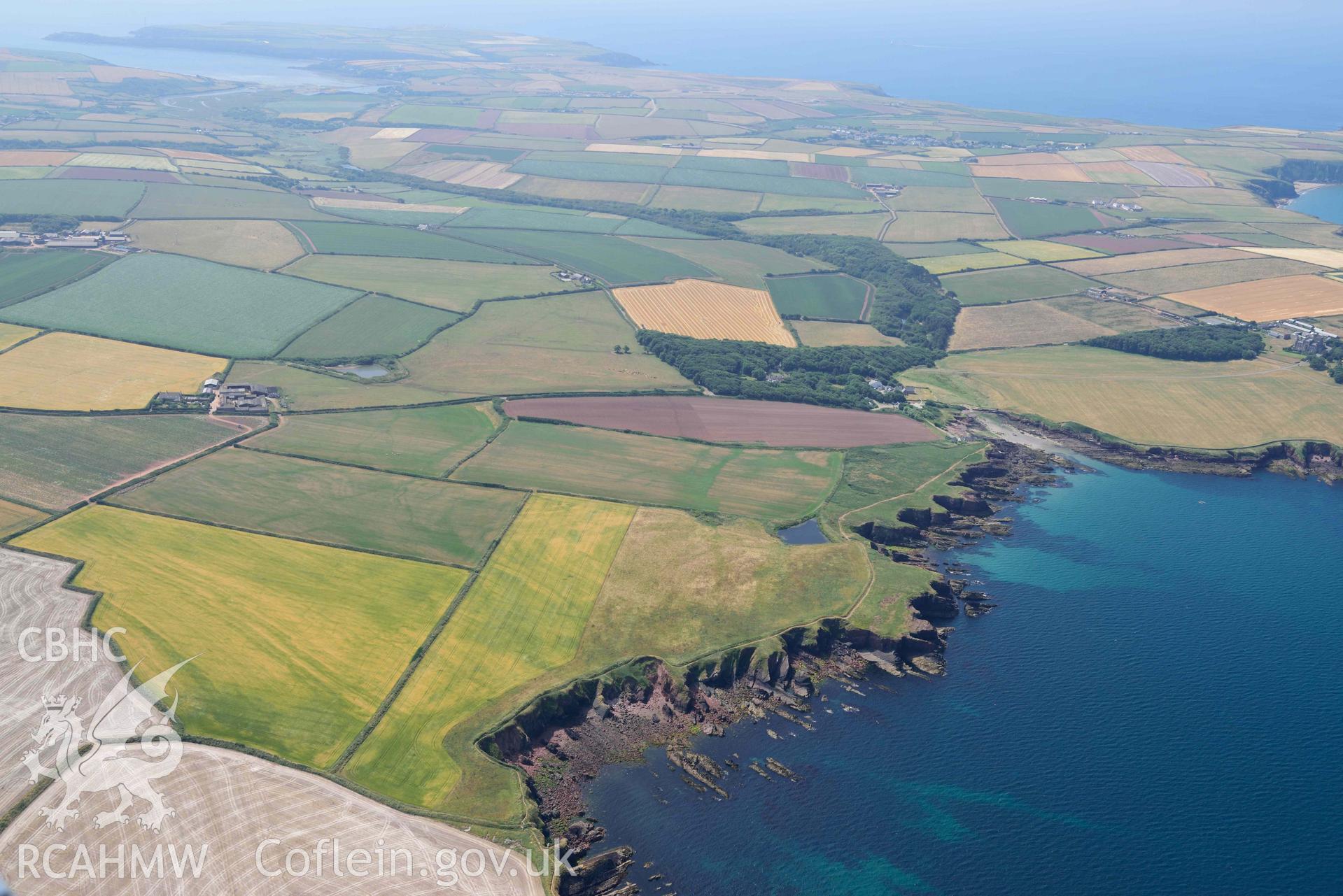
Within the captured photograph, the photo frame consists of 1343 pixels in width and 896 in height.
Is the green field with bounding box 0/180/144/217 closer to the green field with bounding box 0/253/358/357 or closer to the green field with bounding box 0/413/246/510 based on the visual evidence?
the green field with bounding box 0/253/358/357

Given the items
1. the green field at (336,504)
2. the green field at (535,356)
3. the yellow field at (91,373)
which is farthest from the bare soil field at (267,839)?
the green field at (535,356)

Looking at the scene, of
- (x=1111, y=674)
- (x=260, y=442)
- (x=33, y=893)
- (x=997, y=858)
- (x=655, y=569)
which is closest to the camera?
(x=33, y=893)

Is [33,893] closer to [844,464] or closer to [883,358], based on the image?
[844,464]

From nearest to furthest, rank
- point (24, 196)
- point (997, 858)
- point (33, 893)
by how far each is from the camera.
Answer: point (33, 893) < point (997, 858) < point (24, 196)

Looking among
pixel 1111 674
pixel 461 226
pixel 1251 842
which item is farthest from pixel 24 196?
pixel 1251 842

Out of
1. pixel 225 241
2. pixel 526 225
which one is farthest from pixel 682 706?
pixel 526 225

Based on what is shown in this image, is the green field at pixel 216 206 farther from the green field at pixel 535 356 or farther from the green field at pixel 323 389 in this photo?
the green field at pixel 323 389
